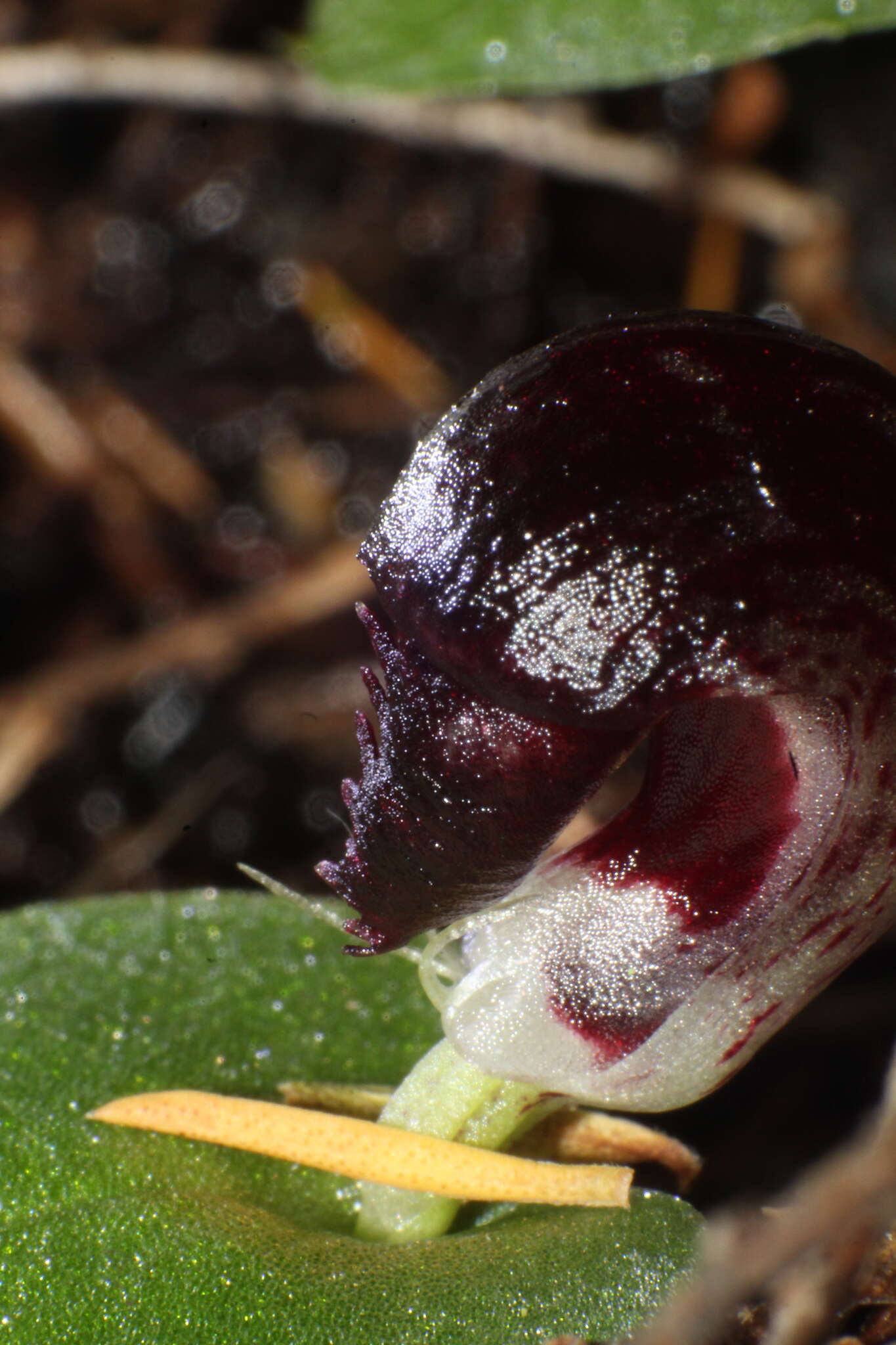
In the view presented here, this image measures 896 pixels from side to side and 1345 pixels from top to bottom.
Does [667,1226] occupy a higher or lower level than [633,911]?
lower

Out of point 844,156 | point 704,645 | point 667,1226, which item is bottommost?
point 667,1226

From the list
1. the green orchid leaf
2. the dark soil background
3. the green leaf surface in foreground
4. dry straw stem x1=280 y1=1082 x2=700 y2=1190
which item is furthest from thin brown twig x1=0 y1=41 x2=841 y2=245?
dry straw stem x1=280 y1=1082 x2=700 y2=1190

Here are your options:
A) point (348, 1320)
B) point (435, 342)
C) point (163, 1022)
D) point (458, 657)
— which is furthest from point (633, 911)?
point (435, 342)

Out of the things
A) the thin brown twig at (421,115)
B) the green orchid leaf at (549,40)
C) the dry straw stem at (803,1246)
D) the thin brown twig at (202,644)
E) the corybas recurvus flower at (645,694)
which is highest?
the green orchid leaf at (549,40)

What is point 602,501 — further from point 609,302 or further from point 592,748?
point 609,302

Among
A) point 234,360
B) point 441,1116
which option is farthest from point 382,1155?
point 234,360

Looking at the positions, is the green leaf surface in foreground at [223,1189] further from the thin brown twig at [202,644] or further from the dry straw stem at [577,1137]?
the thin brown twig at [202,644]

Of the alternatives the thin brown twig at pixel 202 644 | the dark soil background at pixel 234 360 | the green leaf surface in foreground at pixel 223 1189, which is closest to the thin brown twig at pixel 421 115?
the dark soil background at pixel 234 360
